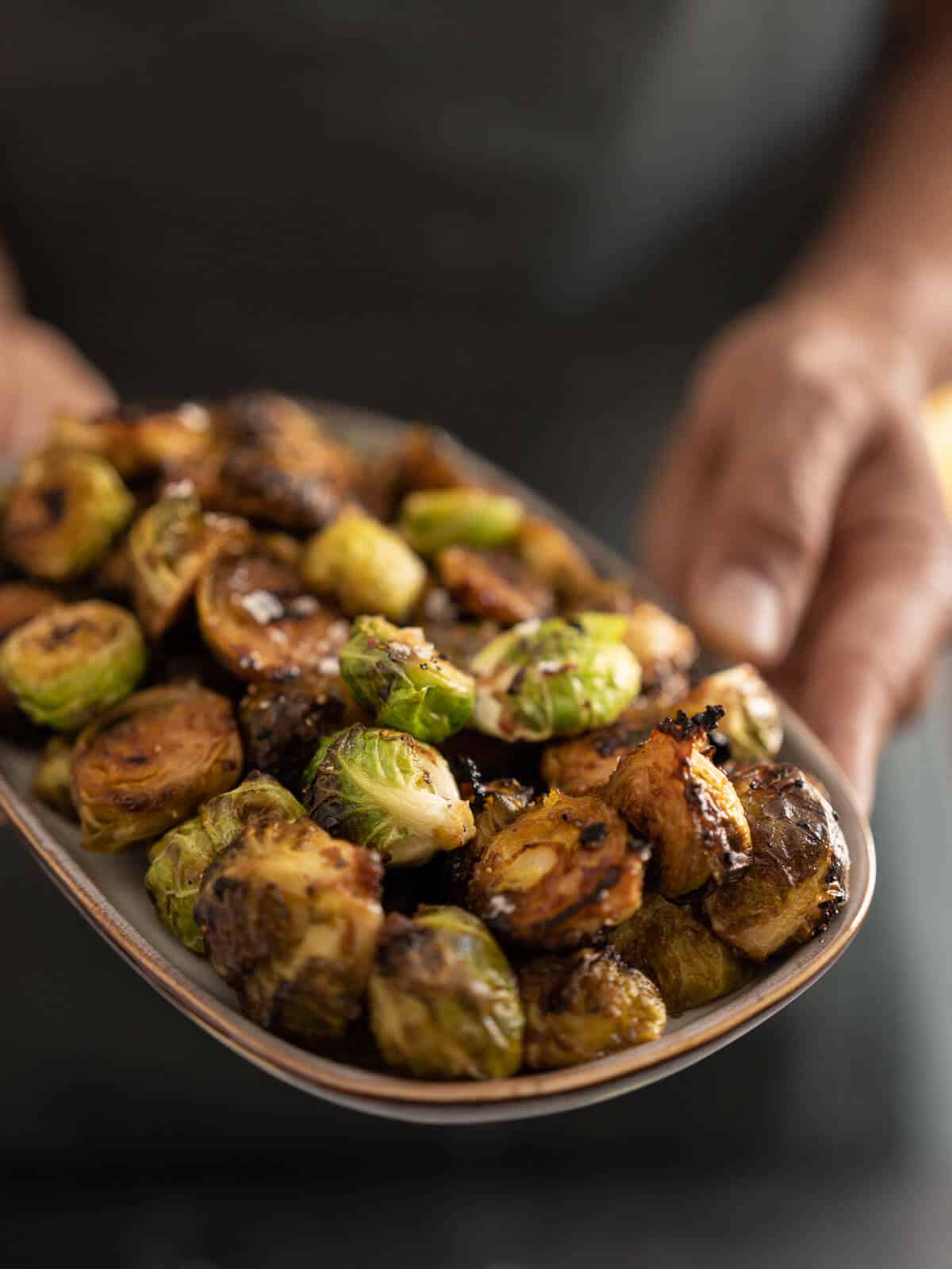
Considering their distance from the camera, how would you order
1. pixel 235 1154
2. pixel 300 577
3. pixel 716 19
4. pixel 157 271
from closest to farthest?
pixel 300 577 < pixel 235 1154 < pixel 716 19 < pixel 157 271

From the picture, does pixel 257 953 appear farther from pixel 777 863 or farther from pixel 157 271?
pixel 157 271

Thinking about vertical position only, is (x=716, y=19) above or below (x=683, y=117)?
above

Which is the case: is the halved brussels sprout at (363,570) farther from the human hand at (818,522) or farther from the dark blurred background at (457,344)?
the dark blurred background at (457,344)

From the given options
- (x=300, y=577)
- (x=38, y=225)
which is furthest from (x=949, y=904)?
(x=38, y=225)

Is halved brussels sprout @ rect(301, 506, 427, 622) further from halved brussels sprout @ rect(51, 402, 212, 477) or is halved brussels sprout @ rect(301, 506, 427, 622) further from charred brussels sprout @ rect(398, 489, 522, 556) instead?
halved brussels sprout @ rect(51, 402, 212, 477)

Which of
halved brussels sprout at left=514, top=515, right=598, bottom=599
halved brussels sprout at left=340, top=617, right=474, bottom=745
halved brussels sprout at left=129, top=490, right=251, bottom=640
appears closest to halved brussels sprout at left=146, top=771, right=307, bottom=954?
halved brussels sprout at left=340, top=617, right=474, bottom=745

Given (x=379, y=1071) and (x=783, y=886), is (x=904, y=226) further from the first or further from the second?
(x=379, y=1071)
